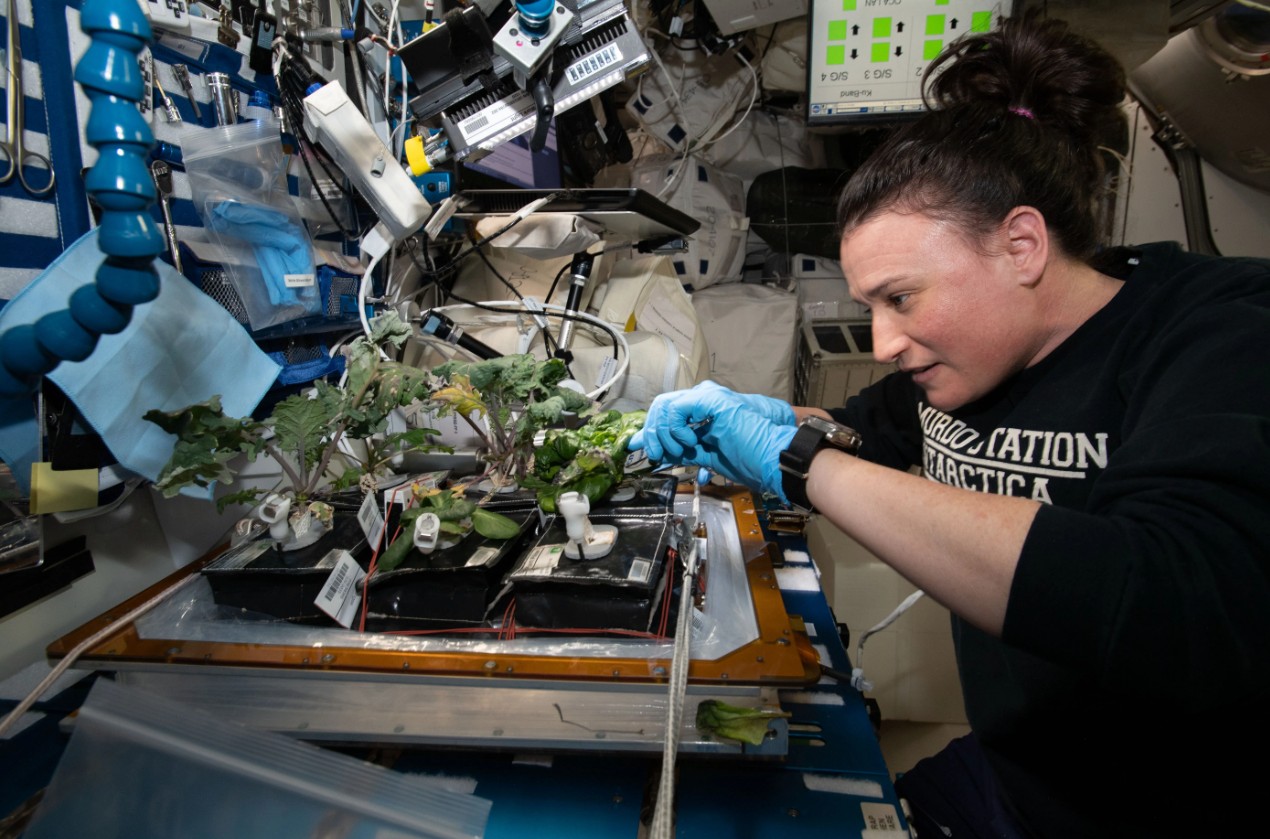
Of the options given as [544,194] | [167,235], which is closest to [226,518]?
[167,235]

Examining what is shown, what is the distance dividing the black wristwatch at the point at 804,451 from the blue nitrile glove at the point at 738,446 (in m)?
0.04

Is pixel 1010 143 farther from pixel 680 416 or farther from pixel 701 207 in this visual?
pixel 701 207

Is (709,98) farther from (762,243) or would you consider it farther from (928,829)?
(928,829)

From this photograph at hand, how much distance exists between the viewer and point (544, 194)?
1549mm

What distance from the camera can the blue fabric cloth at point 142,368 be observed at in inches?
36.9

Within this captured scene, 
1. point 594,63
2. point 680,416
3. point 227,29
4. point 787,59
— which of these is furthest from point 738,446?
point 787,59

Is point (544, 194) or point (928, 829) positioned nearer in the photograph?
point (928, 829)

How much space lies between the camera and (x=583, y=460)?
3.72 feet

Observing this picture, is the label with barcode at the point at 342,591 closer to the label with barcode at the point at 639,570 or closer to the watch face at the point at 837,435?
the label with barcode at the point at 639,570

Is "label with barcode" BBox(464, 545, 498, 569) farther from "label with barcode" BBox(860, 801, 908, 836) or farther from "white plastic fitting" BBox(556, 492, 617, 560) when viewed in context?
"label with barcode" BBox(860, 801, 908, 836)

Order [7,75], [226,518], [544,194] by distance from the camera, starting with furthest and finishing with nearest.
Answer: [544,194], [226,518], [7,75]

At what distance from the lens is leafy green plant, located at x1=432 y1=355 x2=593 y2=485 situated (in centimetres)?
117

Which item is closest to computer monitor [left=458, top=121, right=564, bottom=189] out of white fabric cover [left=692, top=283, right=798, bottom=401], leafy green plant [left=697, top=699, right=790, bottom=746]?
white fabric cover [left=692, top=283, right=798, bottom=401]

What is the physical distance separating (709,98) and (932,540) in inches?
112
